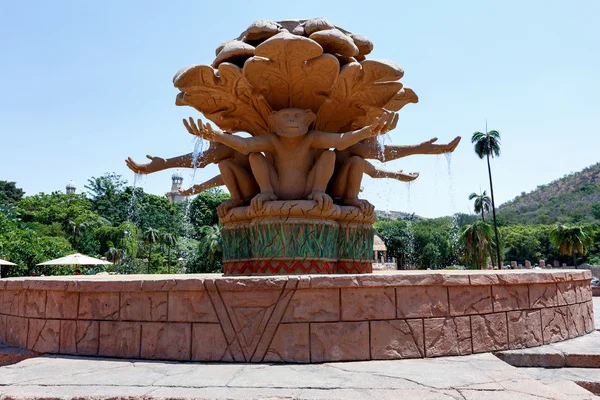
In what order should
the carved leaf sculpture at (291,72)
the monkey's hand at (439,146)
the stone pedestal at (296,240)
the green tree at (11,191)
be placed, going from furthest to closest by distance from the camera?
1. the green tree at (11,191)
2. the monkey's hand at (439,146)
3. the stone pedestal at (296,240)
4. the carved leaf sculpture at (291,72)

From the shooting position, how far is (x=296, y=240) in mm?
6379

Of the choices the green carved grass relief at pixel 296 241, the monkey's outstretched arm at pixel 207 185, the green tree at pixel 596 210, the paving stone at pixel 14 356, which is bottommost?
the paving stone at pixel 14 356

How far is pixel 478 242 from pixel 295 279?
3694cm

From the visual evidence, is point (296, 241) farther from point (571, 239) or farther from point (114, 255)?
point (571, 239)

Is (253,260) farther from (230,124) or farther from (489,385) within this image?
(489,385)

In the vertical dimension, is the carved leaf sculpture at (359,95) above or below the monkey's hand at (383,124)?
above

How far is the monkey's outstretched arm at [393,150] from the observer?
7.36 m

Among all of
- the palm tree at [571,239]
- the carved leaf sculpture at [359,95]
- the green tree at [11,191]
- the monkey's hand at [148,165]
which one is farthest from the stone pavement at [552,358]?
the green tree at [11,191]

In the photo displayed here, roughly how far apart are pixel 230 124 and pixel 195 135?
738 millimetres

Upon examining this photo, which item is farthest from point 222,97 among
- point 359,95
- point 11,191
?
point 11,191

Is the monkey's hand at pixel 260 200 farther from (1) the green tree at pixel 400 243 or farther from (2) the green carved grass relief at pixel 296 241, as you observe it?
(1) the green tree at pixel 400 243

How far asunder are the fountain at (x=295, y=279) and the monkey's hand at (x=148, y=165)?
0.09 feet

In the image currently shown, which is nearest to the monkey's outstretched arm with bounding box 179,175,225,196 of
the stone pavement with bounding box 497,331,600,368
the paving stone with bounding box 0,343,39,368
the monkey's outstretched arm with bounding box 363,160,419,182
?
the monkey's outstretched arm with bounding box 363,160,419,182

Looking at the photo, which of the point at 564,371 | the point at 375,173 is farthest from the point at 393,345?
the point at 375,173
